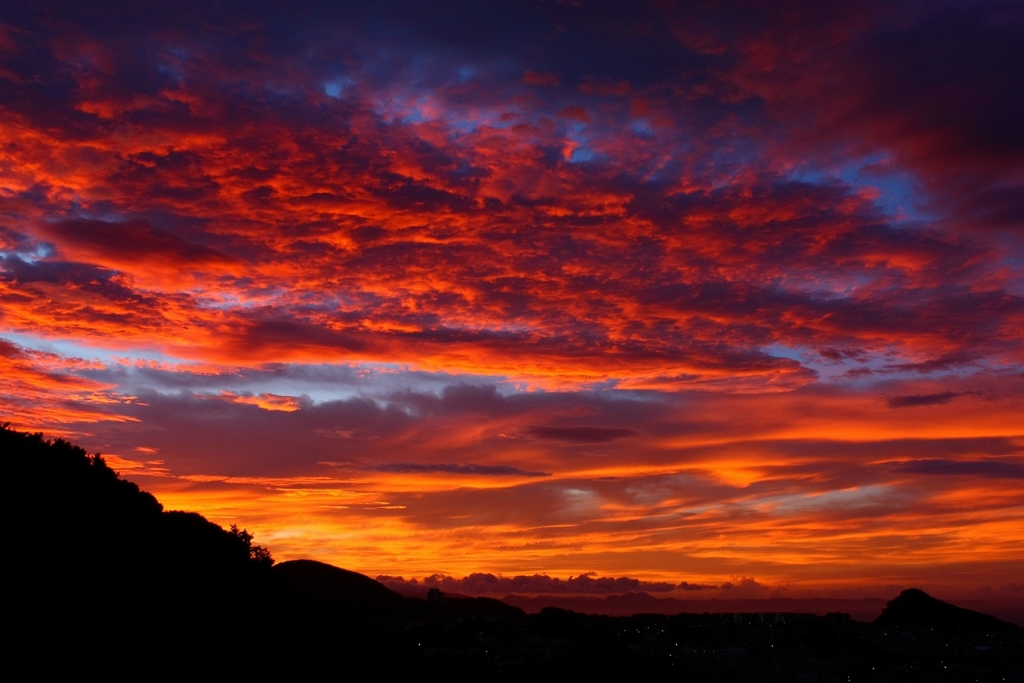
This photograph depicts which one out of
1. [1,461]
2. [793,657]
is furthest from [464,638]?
[1,461]

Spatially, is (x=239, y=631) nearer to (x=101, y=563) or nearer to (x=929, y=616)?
(x=101, y=563)

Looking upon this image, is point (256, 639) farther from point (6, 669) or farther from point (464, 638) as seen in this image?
point (464, 638)

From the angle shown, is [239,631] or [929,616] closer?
[239,631]

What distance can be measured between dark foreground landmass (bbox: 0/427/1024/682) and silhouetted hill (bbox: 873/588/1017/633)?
9551mm

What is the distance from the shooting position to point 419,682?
6994 cm

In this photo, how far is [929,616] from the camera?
17050cm

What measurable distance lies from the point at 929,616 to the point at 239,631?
16192 cm

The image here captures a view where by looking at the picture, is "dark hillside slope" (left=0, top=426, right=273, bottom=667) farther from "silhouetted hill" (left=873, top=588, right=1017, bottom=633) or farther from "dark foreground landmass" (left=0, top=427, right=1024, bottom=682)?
"silhouetted hill" (left=873, top=588, right=1017, bottom=633)

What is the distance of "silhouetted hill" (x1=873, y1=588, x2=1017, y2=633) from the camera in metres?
158

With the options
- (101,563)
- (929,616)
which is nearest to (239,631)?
(101,563)

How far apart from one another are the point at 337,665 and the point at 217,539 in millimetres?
30663

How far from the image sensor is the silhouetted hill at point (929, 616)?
157875mm

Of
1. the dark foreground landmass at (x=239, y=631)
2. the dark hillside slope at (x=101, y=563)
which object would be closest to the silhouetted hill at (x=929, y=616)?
the dark foreground landmass at (x=239, y=631)

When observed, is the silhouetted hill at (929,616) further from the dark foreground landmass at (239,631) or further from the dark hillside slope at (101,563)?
the dark hillside slope at (101,563)
